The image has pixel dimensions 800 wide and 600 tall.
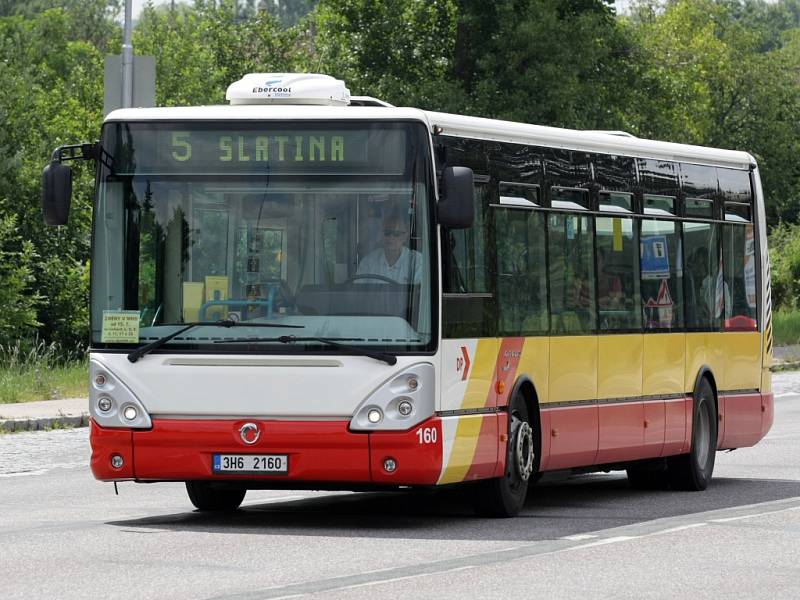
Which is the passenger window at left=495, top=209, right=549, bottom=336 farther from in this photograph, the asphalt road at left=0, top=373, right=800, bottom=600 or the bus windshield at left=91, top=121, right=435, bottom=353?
the asphalt road at left=0, top=373, right=800, bottom=600

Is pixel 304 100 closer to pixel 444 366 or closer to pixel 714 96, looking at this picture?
pixel 444 366

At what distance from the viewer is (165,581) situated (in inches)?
394

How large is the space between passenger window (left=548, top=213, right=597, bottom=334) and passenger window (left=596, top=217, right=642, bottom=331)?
6.7 inches

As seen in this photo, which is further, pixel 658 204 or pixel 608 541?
pixel 658 204

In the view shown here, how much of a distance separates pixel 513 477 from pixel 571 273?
6.32 ft

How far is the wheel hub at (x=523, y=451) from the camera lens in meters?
13.8

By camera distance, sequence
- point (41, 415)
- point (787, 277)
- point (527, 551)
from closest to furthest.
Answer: point (527, 551) → point (41, 415) → point (787, 277)

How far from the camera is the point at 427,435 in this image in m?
12.6

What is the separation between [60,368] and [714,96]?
59.9 m

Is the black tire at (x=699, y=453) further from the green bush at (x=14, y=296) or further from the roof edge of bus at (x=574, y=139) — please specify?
the green bush at (x=14, y=296)

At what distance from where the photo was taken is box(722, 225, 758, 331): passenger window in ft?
60.0

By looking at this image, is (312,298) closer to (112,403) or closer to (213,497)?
(112,403)

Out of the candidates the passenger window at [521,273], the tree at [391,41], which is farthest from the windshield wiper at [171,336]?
the tree at [391,41]

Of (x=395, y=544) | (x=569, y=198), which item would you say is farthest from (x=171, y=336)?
(x=569, y=198)
